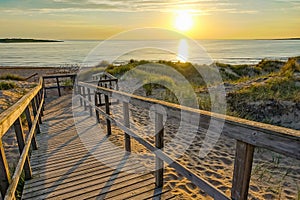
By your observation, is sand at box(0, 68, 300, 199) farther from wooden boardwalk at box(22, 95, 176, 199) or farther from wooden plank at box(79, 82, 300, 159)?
wooden plank at box(79, 82, 300, 159)

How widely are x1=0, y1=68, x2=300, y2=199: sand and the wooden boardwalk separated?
359 millimetres

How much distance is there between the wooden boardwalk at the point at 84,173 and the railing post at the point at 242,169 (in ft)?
4.70

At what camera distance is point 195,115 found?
2.02m

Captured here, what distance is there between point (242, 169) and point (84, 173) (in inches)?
99.4

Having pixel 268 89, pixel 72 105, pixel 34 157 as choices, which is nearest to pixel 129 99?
pixel 34 157

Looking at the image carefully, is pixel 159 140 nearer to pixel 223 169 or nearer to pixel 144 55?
pixel 223 169

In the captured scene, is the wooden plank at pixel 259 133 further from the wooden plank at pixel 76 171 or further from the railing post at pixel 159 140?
the wooden plank at pixel 76 171

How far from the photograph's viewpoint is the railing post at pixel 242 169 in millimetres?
1577

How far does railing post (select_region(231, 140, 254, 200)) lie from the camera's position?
5.17ft

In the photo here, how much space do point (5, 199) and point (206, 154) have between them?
3792 mm

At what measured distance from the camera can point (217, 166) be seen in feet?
13.9

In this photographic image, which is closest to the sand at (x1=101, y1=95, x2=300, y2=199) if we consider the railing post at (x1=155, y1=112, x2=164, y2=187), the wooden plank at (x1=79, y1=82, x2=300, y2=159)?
the railing post at (x1=155, y1=112, x2=164, y2=187)

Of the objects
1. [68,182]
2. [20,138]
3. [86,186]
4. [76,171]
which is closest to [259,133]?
[86,186]

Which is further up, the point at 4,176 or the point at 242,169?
the point at 242,169
